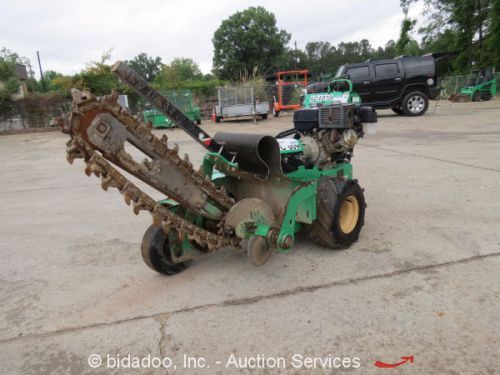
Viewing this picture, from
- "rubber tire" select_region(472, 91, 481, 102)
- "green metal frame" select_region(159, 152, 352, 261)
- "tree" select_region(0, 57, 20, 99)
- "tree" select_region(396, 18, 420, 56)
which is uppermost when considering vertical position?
"tree" select_region(396, 18, 420, 56)

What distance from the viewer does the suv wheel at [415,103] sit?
13727mm

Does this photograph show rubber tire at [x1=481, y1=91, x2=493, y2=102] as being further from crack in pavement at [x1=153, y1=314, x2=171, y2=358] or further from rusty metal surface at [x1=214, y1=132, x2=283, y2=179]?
crack in pavement at [x1=153, y1=314, x2=171, y2=358]

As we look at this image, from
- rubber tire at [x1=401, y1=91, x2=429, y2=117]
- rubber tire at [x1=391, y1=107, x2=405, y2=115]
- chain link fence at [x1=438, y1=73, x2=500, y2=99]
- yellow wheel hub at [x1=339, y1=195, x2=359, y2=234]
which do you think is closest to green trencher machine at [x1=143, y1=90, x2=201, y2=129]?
rubber tire at [x1=391, y1=107, x2=405, y2=115]

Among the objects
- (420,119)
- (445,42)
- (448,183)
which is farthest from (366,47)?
(448,183)

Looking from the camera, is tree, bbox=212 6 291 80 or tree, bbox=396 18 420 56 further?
tree, bbox=212 6 291 80

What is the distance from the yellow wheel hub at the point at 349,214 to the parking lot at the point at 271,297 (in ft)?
0.59

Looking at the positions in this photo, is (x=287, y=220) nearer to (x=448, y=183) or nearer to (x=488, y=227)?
(x=488, y=227)

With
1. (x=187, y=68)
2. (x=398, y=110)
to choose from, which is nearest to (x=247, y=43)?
(x=187, y=68)

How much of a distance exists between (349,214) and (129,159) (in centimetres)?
210

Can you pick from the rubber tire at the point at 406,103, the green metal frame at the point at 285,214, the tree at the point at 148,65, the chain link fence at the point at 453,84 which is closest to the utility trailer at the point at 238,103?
the rubber tire at the point at 406,103

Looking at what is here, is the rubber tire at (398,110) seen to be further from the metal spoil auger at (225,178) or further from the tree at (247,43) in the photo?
the tree at (247,43)

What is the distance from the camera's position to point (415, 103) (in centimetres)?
1409

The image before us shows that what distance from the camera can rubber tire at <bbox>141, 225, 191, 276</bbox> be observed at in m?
2.69

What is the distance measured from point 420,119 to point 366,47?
10759 centimetres
